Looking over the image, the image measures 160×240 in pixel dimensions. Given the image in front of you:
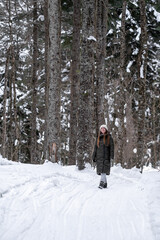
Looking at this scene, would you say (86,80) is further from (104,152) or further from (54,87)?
(104,152)

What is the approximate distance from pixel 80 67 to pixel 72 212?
672cm

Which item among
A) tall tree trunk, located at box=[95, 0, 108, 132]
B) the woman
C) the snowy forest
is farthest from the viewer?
tall tree trunk, located at box=[95, 0, 108, 132]

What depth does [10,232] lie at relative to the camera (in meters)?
3.27

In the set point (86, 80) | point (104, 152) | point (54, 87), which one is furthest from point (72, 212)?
point (54, 87)

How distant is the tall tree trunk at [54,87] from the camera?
10023 millimetres

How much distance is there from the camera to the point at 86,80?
9.86 metres

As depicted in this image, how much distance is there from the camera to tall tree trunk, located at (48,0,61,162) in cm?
1002

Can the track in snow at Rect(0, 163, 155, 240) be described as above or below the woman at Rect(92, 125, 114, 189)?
below

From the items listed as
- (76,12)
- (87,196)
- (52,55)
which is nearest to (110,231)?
(87,196)

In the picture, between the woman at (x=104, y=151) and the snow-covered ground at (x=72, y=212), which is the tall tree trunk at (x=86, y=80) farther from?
the snow-covered ground at (x=72, y=212)

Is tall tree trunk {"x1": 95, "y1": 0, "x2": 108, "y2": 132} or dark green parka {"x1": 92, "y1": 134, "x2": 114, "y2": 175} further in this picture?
tall tree trunk {"x1": 95, "y1": 0, "x2": 108, "y2": 132}

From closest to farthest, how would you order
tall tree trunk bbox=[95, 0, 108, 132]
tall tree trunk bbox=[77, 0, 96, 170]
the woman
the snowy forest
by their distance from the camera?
the woman, tall tree trunk bbox=[77, 0, 96, 170], the snowy forest, tall tree trunk bbox=[95, 0, 108, 132]

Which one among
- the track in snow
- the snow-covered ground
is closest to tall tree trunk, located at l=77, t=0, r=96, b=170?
the snow-covered ground

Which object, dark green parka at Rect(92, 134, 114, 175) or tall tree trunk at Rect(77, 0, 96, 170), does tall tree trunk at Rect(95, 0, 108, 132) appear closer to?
tall tree trunk at Rect(77, 0, 96, 170)
